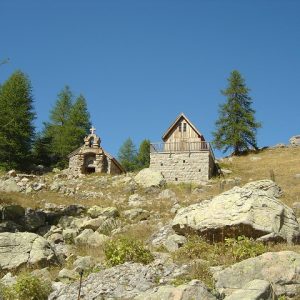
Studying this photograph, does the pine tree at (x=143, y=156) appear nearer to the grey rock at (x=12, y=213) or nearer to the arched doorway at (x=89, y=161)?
the arched doorway at (x=89, y=161)

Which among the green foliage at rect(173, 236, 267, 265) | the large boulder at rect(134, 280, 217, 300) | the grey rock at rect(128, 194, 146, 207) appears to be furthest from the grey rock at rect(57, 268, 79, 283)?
the grey rock at rect(128, 194, 146, 207)

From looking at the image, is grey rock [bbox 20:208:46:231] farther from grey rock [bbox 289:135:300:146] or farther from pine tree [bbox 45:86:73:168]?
grey rock [bbox 289:135:300:146]

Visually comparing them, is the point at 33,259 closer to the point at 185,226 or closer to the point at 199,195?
the point at 185,226

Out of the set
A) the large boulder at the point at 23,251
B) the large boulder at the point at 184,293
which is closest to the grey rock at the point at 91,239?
the large boulder at the point at 23,251

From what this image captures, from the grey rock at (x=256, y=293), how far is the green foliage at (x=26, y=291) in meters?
5.47

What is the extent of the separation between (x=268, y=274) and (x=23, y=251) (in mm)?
9173

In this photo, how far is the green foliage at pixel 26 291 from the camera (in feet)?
41.6

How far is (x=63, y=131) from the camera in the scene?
61219 millimetres

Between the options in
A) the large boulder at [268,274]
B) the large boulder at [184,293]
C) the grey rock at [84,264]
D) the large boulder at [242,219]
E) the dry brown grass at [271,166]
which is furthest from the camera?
the dry brown grass at [271,166]

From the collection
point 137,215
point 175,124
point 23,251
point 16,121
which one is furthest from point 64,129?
point 23,251

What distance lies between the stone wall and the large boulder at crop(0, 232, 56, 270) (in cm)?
2999

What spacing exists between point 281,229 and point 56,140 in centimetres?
4707

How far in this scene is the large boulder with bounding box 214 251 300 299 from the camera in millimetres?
11719

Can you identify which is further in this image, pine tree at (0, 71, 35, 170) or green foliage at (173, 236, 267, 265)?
pine tree at (0, 71, 35, 170)
